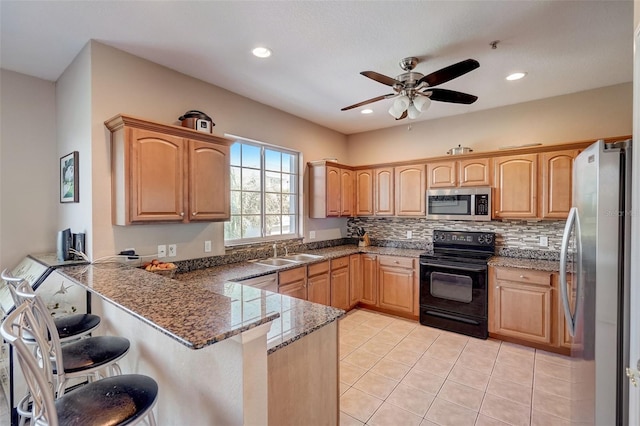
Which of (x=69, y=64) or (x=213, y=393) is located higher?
(x=69, y=64)

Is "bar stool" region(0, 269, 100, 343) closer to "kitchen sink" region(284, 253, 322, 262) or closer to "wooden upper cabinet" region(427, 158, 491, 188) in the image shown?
"kitchen sink" region(284, 253, 322, 262)

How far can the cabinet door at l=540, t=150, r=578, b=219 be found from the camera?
3.05 metres

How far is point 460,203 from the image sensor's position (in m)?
3.69

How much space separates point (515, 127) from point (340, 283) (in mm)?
2974

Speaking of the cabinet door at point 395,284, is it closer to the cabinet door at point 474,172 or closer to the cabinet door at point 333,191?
the cabinet door at point 333,191

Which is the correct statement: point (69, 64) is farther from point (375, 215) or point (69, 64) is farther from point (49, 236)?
point (375, 215)

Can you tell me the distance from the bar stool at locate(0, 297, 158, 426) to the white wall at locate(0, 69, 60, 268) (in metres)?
1.95

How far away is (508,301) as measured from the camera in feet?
10.6

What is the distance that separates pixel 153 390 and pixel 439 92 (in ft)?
8.66

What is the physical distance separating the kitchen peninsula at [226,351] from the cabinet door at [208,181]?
820 millimetres

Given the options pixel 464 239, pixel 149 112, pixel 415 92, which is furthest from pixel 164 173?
pixel 464 239

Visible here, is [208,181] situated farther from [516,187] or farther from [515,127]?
[515,127]

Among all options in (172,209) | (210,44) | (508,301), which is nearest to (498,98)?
(508,301)

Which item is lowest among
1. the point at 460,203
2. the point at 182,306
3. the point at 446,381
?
the point at 446,381
